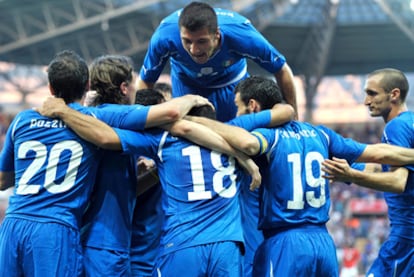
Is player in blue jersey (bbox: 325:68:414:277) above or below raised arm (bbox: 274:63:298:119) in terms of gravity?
below

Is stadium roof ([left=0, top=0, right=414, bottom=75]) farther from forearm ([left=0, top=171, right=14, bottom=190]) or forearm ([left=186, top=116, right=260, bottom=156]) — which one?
forearm ([left=186, top=116, right=260, bottom=156])

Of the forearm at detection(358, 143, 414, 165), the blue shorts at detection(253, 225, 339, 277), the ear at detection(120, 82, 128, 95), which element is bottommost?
the blue shorts at detection(253, 225, 339, 277)

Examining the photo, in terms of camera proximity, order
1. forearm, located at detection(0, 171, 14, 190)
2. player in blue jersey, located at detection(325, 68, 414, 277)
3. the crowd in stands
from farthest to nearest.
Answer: the crowd in stands, player in blue jersey, located at detection(325, 68, 414, 277), forearm, located at detection(0, 171, 14, 190)

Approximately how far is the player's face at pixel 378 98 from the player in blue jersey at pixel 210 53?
0.71m

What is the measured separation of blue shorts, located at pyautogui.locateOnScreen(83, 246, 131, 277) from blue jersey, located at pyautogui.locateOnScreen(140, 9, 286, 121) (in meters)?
1.98

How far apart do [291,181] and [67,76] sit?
1.81 meters

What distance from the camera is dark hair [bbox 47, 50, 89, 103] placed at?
14.7 ft

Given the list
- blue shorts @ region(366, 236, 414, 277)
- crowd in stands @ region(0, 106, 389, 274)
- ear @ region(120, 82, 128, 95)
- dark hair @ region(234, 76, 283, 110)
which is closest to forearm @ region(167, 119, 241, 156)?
ear @ region(120, 82, 128, 95)

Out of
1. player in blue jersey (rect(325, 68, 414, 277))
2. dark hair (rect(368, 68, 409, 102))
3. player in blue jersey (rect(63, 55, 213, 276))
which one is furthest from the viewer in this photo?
dark hair (rect(368, 68, 409, 102))

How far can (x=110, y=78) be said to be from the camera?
473cm

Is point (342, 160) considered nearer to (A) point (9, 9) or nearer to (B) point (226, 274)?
(B) point (226, 274)

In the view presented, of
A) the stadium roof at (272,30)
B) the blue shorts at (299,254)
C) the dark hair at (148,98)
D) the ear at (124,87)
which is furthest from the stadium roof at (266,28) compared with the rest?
the blue shorts at (299,254)

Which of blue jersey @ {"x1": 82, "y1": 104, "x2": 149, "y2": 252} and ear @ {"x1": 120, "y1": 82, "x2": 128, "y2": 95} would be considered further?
ear @ {"x1": 120, "y1": 82, "x2": 128, "y2": 95}

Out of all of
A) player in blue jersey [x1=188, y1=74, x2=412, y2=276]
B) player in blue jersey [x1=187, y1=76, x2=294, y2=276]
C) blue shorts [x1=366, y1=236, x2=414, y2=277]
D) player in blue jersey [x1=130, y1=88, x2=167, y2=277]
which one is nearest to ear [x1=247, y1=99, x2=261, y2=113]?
player in blue jersey [x1=187, y1=76, x2=294, y2=276]
